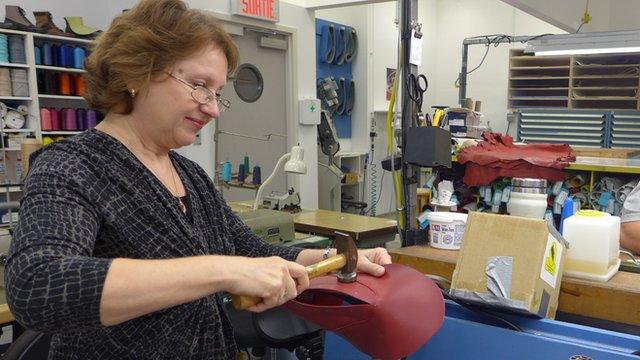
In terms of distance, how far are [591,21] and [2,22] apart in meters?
6.53

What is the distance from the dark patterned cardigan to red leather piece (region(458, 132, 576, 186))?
246 cm

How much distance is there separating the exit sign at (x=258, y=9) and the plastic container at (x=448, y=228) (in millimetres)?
3332

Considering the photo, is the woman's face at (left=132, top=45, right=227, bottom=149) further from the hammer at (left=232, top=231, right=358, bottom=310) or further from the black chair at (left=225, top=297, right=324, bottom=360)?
the black chair at (left=225, top=297, right=324, bottom=360)

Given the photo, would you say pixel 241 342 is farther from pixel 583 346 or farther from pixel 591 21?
pixel 591 21

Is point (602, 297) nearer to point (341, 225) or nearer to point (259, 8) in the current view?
point (341, 225)

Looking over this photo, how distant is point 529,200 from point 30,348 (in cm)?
168

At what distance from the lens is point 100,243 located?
35.9 inches

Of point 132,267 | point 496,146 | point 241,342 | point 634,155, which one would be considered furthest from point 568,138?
point 132,267

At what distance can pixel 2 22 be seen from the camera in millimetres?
3807

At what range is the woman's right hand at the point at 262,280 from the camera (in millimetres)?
792

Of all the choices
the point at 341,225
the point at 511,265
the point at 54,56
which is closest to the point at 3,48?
the point at 54,56

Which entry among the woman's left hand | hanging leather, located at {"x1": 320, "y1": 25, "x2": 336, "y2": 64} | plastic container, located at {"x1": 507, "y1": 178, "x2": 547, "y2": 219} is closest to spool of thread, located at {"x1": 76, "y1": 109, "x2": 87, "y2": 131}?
hanging leather, located at {"x1": 320, "y1": 25, "x2": 336, "y2": 64}

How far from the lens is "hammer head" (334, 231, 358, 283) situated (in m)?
1.07

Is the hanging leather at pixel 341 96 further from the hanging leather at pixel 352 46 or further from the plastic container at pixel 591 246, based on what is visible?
the plastic container at pixel 591 246
